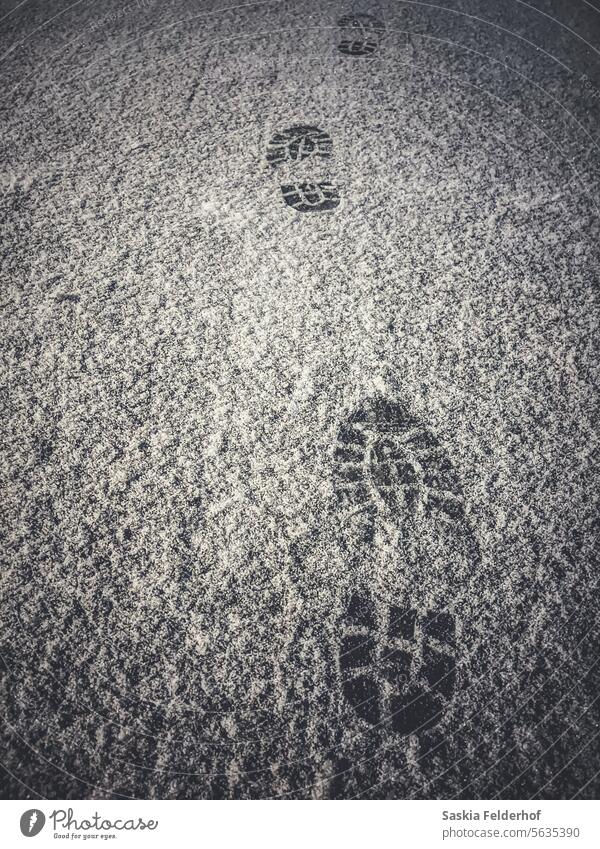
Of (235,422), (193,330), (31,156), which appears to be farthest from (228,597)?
(31,156)

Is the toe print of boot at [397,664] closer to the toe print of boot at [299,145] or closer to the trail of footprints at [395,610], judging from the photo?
the trail of footprints at [395,610]

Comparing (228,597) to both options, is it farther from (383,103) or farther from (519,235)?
(383,103)

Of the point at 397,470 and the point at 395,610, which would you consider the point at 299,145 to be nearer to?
the point at 397,470

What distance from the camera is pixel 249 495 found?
2.61 feet

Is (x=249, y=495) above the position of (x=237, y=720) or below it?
above

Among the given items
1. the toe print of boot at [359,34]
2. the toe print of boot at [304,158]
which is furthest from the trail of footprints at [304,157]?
the toe print of boot at [359,34]

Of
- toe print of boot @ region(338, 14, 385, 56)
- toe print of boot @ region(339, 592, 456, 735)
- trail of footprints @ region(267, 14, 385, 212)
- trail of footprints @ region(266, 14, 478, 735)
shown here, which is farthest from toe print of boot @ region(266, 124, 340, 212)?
toe print of boot @ region(339, 592, 456, 735)

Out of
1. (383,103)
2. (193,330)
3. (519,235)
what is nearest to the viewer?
(193,330)

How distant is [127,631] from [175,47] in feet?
4.45

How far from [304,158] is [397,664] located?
38.1 inches

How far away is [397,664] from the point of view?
71 centimetres

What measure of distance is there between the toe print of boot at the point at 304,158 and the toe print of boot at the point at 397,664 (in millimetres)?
751

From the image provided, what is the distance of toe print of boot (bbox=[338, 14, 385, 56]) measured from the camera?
1.35 meters

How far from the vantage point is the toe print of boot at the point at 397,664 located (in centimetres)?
69
